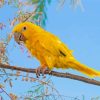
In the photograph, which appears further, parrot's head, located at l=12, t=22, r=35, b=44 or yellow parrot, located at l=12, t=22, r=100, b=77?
parrot's head, located at l=12, t=22, r=35, b=44

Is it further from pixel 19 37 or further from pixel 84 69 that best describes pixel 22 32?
pixel 84 69

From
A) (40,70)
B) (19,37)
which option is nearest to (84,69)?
(40,70)

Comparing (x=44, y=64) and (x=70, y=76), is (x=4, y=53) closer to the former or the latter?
(x=44, y=64)

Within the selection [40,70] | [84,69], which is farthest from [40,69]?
[84,69]

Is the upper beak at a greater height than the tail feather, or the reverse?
the upper beak

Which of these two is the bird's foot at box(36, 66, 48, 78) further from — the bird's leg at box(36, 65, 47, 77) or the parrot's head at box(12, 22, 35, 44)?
the parrot's head at box(12, 22, 35, 44)

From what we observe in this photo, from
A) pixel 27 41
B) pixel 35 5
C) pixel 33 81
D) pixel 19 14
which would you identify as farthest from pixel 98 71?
pixel 35 5

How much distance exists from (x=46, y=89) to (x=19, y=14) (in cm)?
47

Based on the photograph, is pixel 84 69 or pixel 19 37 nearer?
pixel 84 69

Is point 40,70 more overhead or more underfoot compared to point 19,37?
more underfoot

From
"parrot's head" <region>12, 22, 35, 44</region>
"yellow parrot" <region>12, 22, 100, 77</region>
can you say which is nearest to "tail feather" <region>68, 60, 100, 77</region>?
"yellow parrot" <region>12, 22, 100, 77</region>

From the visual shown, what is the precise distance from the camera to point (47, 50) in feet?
4.61

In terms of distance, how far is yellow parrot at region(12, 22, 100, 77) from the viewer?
4.45 ft

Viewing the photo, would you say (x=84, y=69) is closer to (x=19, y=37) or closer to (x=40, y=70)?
(x=40, y=70)
